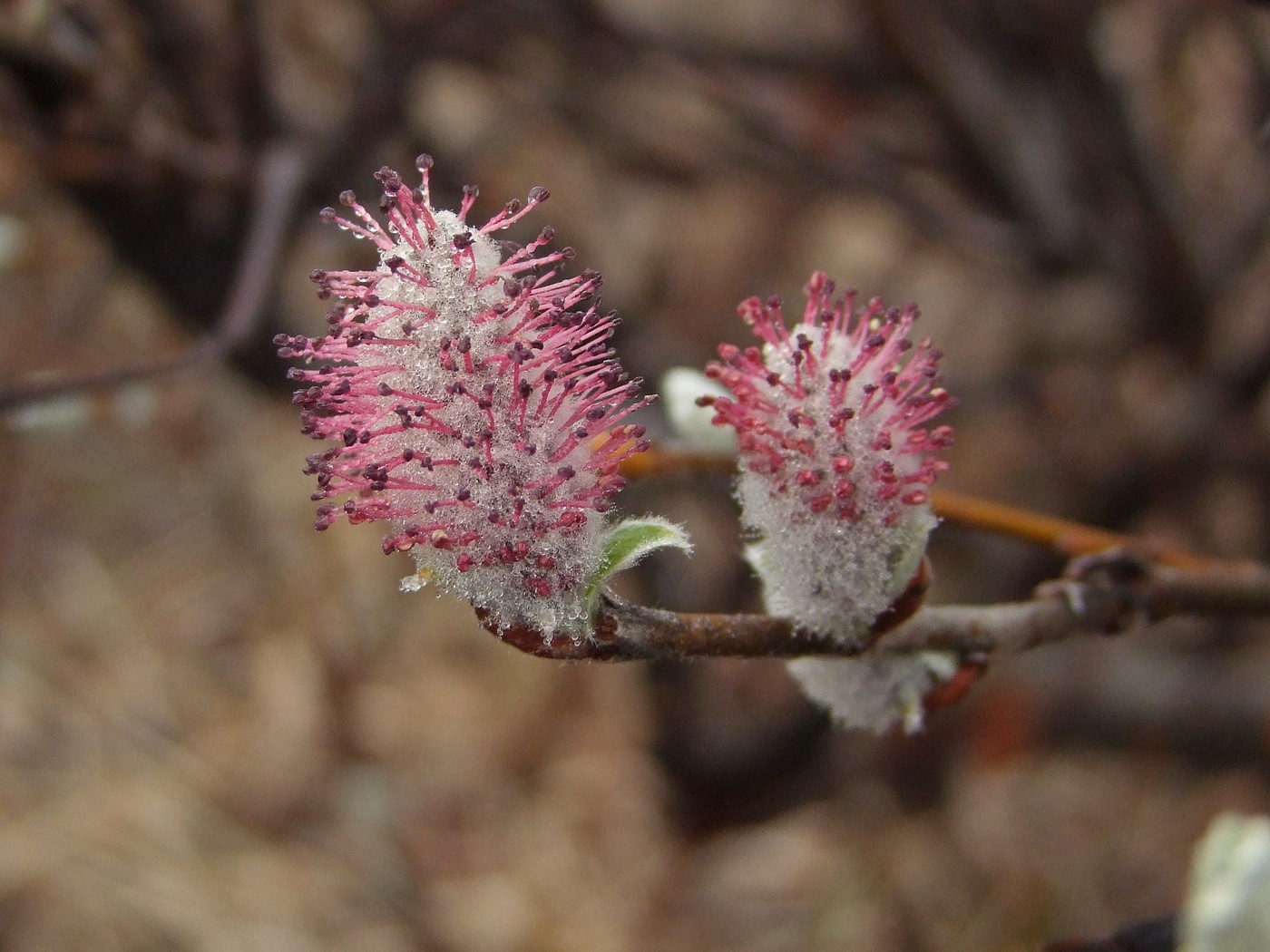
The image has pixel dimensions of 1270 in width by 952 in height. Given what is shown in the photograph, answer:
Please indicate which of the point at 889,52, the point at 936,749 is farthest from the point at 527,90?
the point at 936,749

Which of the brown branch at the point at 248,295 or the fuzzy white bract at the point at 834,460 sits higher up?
the brown branch at the point at 248,295

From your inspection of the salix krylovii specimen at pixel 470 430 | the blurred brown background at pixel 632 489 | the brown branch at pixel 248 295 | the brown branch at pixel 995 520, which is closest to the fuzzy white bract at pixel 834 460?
the salix krylovii specimen at pixel 470 430

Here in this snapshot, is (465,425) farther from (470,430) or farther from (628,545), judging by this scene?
(628,545)

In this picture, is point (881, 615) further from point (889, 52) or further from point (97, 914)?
point (97, 914)

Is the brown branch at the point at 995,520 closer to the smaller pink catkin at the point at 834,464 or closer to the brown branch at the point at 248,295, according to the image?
the smaller pink catkin at the point at 834,464

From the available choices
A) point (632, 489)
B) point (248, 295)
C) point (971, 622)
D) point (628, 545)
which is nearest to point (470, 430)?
point (628, 545)
